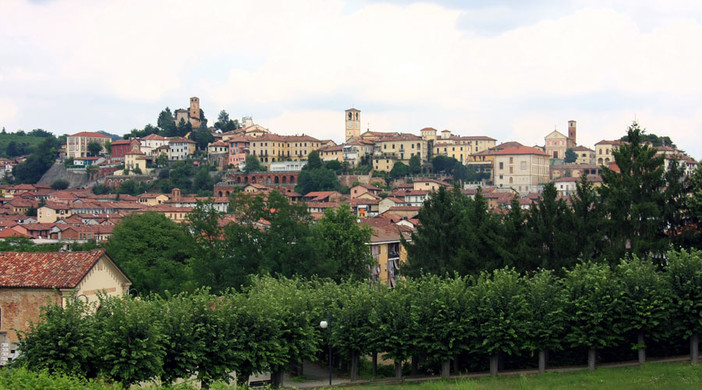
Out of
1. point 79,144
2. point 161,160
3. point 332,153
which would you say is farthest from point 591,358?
point 79,144

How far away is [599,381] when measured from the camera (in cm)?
2331

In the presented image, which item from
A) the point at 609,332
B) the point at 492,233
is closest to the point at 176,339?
the point at 609,332

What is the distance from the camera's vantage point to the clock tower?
166175 millimetres

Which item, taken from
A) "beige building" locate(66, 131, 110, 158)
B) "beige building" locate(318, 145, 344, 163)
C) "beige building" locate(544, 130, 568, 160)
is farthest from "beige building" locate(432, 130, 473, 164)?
"beige building" locate(66, 131, 110, 158)

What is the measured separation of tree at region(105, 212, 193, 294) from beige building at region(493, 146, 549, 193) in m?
84.1

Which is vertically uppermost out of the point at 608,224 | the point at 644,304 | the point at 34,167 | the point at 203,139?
the point at 203,139

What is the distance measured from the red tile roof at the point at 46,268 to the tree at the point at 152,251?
48.8ft

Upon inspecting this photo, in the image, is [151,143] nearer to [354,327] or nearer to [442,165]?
[442,165]

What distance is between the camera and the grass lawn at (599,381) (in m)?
22.5

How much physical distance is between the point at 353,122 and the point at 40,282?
142193 mm

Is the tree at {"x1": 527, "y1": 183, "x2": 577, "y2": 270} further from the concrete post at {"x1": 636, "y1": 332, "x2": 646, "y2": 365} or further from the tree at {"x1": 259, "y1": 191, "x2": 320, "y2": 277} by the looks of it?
the tree at {"x1": 259, "y1": 191, "x2": 320, "y2": 277}

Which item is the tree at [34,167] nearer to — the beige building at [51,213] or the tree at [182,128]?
the tree at [182,128]

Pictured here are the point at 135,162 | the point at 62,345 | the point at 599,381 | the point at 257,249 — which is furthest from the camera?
the point at 135,162

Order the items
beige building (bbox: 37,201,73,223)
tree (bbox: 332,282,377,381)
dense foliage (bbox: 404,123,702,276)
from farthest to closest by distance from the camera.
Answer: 1. beige building (bbox: 37,201,73,223)
2. dense foliage (bbox: 404,123,702,276)
3. tree (bbox: 332,282,377,381)
